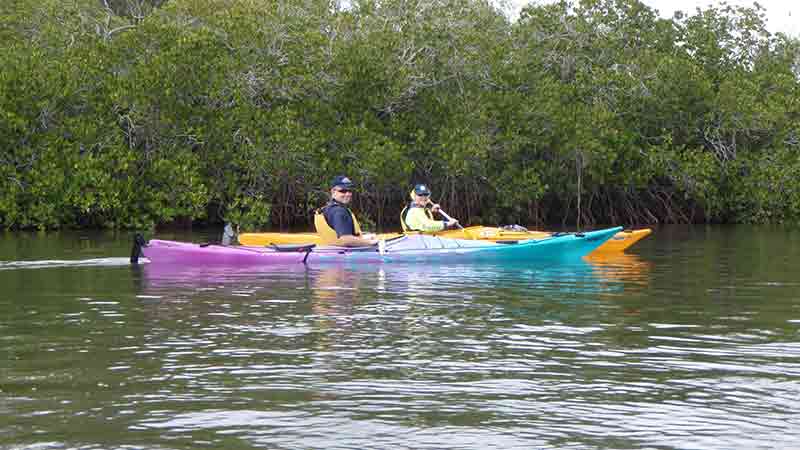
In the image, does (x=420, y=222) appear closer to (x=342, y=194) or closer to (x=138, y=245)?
(x=342, y=194)

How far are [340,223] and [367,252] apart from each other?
499 mm

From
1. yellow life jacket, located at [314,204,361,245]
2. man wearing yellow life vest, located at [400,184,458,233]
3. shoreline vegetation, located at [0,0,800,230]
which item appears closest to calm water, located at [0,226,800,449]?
yellow life jacket, located at [314,204,361,245]

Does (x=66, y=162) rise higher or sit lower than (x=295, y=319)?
higher

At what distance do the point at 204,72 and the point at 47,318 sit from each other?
59.8 ft

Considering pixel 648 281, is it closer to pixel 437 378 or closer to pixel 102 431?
pixel 437 378

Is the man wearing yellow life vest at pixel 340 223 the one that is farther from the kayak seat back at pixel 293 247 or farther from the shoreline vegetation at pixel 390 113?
the shoreline vegetation at pixel 390 113

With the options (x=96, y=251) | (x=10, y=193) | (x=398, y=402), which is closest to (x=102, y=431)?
→ (x=398, y=402)

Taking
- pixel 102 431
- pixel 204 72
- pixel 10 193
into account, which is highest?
pixel 204 72

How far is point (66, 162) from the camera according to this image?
27.3 metres

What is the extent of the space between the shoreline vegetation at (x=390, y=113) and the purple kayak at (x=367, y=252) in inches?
445

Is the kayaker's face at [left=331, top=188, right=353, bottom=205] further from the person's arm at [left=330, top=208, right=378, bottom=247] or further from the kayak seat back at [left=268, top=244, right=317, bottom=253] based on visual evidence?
the kayak seat back at [left=268, top=244, right=317, bottom=253]

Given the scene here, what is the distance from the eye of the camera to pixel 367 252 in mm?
15562

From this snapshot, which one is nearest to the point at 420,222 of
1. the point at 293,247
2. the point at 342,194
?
the point at 293,247

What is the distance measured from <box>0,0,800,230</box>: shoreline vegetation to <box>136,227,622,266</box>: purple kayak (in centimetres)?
1130
